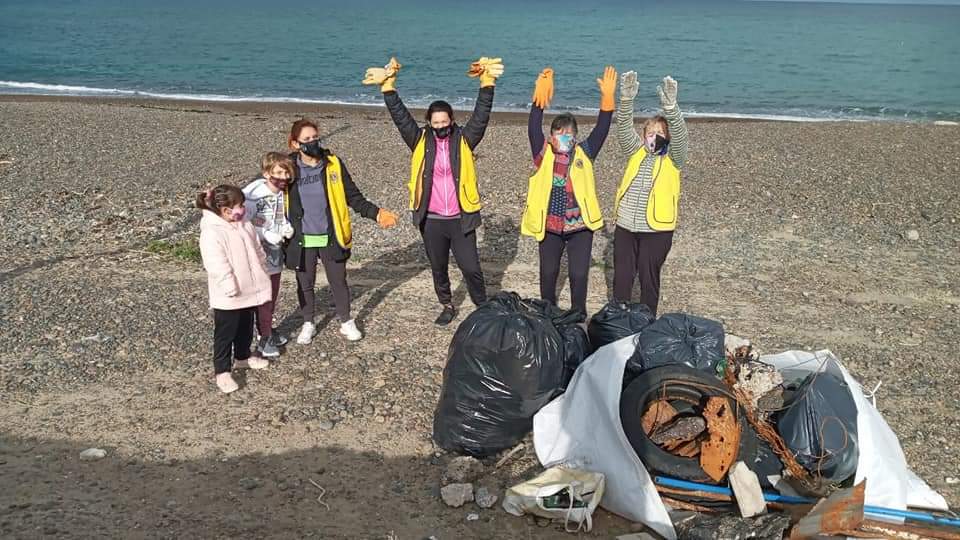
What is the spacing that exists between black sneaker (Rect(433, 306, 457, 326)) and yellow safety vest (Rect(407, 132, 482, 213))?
0.93 m

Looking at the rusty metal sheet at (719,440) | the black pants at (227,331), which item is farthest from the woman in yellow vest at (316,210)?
the rusty metal sheet at (719,440)

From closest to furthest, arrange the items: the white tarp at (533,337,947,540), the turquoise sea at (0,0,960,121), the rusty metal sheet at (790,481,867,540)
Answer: the rusty metal sheet at (790,481,867,540) < the white tarp at (533,337,947,540) < the turquoise sea at (0,0,960,121)

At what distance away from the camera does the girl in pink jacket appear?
4.82 meters

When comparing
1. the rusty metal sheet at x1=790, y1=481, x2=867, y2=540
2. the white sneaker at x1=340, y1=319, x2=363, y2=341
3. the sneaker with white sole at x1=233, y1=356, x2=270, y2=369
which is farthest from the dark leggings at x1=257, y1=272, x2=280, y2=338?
the rusty metal sheet at x1=790, y1=481, x2=867, y2=540

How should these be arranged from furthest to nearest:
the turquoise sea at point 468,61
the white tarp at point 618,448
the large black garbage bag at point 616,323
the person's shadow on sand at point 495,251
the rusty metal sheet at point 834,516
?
the turquoise sea at point 468,61
the person's shadow on sand at point 495,251
the large black garbage bag at point 616,323
the white tarp at point 618,448
the rusty metal sheet at point 834,516

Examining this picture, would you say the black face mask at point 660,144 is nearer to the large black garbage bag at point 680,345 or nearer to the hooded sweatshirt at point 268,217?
the large black garbage bag at point 680,345

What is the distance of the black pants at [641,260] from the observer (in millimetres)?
5668

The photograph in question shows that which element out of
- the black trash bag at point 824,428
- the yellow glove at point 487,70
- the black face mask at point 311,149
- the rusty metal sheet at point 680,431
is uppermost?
the yellow glove at point 487,70

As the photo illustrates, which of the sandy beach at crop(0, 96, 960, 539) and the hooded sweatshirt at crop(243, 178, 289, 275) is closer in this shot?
the sandy beach at crop(0, 96, 960, 539)

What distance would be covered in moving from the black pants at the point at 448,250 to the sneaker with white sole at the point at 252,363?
1.46 m

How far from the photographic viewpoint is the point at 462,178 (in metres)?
5.69

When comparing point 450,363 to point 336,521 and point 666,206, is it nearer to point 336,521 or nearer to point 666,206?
point 336,521

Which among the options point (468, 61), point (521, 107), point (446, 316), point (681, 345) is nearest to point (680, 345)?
point (681, 345)

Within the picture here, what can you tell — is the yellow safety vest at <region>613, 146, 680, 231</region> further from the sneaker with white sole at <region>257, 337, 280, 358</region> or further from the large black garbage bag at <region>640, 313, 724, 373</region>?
the sneaker with white sole at <region>257, 337, 280, 358</region>
